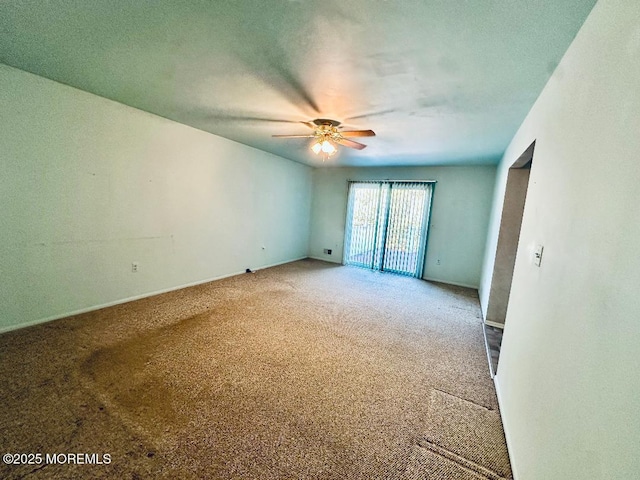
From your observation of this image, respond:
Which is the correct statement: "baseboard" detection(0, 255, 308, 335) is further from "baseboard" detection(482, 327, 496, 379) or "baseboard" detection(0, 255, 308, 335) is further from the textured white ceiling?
"baseboard" detection(482, 327, 496, 379)

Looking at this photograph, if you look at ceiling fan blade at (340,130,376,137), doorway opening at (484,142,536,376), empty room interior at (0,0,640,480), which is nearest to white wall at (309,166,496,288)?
empty room interior at (0,0,640,480)

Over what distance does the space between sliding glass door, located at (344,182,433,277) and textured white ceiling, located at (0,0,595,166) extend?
2.60m

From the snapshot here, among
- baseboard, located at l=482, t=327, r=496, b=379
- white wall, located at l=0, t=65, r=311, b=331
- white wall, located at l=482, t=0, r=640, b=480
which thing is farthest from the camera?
white wall, located at l=0, t=65, r=311, b=331

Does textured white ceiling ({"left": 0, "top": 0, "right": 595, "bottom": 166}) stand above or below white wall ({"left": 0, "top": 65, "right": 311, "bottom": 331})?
above

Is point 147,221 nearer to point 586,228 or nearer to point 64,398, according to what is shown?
point 64,398

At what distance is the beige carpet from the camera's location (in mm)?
1379

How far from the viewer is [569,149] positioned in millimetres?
→ 1231

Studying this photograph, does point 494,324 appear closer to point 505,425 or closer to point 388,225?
point 505,425

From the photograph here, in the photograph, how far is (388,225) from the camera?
5.77 meters

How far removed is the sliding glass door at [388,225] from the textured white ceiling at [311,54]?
2598 mm

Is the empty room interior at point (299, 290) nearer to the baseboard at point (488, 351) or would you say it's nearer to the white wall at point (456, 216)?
the baseboard at point (488, 351)

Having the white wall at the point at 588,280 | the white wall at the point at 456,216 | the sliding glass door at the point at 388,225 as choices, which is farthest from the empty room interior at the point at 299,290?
the sliding glass door at the point at 388,225

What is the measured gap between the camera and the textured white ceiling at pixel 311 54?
52.9 inches

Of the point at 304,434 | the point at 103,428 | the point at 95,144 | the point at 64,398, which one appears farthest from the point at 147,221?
the point at 304,434
